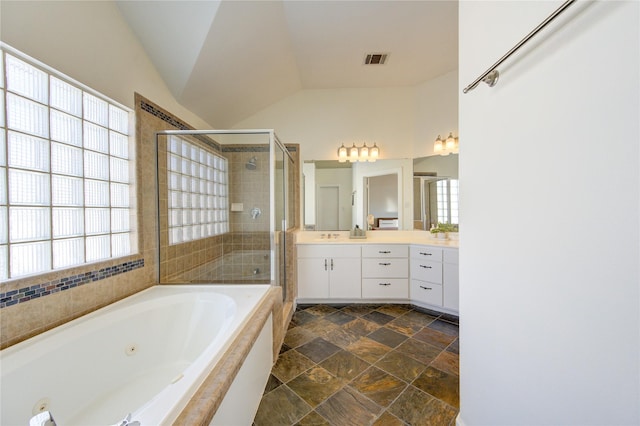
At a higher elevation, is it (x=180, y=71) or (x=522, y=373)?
(x=180, y=71)

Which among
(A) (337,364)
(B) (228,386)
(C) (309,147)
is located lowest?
(A) (337,364)

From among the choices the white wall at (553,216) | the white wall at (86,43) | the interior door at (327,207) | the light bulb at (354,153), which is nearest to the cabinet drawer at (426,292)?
the interior door at (327,207)

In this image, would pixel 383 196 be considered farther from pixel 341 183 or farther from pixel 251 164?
pixel 251 164

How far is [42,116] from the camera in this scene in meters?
1.21

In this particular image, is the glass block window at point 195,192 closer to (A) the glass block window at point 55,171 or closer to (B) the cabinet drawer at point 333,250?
(A) the glass block window at point 55,171

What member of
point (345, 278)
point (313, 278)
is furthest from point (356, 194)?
point (313, 278)

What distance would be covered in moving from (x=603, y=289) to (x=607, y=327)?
0.09 meters

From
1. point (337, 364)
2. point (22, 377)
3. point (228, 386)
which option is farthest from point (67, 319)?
point (337, 364)

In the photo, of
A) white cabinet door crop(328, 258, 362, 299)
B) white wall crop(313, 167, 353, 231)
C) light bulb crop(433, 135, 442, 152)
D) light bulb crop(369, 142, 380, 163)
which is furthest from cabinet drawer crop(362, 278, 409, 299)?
light bulb crop(433, 135, 442, 152)

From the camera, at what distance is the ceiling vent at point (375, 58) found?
250 cm

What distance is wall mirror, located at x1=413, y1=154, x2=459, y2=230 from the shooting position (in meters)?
2.91

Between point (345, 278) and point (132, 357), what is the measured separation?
200 cm

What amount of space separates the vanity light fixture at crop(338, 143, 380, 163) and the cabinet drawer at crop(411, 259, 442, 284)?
141 cm

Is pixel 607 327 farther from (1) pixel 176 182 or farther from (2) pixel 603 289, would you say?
(1) pixel 176 182
